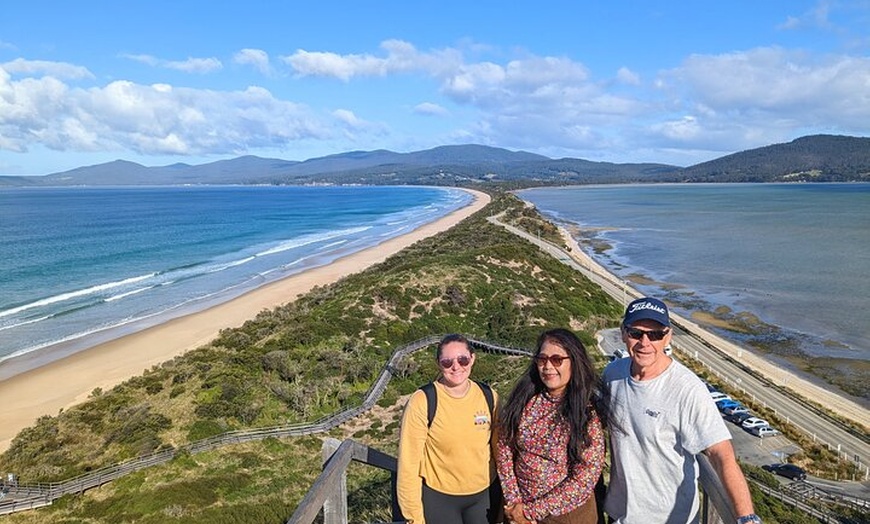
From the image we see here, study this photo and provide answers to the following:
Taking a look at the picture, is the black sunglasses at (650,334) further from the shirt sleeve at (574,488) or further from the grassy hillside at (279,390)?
the grassy hillside at (279,390)

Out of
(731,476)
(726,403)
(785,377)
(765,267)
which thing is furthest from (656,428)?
(765,267)

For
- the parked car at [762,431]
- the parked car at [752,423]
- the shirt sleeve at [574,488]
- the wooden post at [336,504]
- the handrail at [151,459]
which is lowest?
the parked car at [762,431]

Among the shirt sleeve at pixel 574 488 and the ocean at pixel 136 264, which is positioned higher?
the shirt sleeve at pixel 574 488

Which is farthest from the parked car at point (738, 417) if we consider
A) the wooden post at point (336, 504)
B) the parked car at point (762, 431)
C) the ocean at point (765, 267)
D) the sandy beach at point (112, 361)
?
the sandy beach at point (112, 361)

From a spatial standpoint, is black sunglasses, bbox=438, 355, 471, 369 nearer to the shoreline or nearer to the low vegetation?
the low vegetation

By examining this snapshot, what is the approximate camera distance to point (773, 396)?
2486 centimetres

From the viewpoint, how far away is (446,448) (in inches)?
133

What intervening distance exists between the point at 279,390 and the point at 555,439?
1889 centimetres

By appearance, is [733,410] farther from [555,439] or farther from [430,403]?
[430,403]

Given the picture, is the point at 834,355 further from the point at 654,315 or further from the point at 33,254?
the point at 33,254

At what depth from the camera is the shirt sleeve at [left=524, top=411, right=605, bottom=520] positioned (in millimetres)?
3230

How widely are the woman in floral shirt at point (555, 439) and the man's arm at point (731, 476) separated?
1.98ft

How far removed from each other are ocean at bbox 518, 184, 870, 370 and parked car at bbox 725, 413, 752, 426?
14292 mm

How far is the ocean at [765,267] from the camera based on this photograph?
123ft
